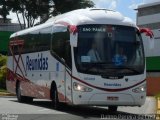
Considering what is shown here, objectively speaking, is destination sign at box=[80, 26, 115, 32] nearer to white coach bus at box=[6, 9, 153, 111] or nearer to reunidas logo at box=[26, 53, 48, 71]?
white coach bus at box=[6, 9, 153, 111]

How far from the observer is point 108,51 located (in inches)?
718

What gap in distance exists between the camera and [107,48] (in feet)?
59.9

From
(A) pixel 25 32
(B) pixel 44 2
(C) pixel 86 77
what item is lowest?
(C) pixel 86 77

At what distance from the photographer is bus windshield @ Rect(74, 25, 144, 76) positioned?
18.1 meters

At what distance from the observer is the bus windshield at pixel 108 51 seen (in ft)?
59.3

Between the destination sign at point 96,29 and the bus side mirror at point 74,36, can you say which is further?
the destination sign at point 96,29

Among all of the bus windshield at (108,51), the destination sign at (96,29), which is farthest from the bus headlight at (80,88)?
the destination sign at (96,29)

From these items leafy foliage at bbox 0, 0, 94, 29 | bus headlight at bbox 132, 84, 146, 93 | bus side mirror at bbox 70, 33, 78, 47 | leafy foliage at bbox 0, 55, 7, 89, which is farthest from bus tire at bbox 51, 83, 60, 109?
leafy foliage at bbox 0, 0, 94, 29

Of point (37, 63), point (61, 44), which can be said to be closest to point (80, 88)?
point (61, 44)

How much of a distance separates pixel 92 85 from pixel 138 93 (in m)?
1.65

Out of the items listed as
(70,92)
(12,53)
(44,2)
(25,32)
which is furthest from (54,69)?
(44,2)

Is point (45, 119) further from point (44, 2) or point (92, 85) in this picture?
point (44, 2)

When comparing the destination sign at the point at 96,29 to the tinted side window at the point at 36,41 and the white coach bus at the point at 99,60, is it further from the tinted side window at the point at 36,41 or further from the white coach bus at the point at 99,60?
the tinted side window at the point at 36,41

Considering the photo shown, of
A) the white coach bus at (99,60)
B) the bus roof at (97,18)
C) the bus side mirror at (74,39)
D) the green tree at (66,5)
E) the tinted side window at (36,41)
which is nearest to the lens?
the bus side mirror at (74,39)
